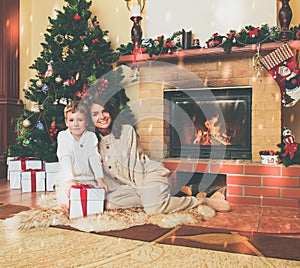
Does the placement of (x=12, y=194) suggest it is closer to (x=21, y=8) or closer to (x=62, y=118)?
(x=62, y=118)

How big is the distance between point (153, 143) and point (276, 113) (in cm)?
113

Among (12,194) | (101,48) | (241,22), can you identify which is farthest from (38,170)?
(241,22)

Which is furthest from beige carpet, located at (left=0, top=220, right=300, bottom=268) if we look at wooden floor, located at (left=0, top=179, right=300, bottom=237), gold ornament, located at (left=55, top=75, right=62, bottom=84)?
gold ornament, located at (left=55, top=75, right=62, bottom=84)

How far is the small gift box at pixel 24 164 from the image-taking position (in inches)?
137

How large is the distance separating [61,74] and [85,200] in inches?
64.7

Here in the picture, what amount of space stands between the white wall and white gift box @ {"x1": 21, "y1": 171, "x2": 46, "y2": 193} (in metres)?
1.68

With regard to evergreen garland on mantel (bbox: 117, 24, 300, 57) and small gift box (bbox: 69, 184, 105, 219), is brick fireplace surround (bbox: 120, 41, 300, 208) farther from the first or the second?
small gift box (bbox: 69, 184, 105, 219)

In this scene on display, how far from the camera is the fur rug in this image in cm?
216

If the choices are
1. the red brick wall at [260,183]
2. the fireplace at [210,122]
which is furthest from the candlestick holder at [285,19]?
the red brick wall at [260,183]

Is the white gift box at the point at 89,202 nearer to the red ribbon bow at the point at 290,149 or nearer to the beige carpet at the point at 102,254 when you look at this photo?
the beige carpet at the point at 102,254

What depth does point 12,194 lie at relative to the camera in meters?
3.20

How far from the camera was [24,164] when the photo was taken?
3.48 metres

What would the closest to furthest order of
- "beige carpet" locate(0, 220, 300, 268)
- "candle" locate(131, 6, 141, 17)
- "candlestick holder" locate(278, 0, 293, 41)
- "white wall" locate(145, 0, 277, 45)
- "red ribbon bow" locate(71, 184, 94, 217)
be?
"beige carpet" locate(0, 220, 300, 268) → "red ribbon bow" locate(71, 184, 94, 217) → "candlestick holder" locate(278, 0, 293, 41) → "white wall" locate(145, 0, 277, 45) → "candle" locate(131, 6, 141, 17)

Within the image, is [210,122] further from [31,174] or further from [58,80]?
[31,174]
